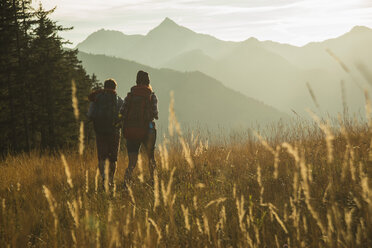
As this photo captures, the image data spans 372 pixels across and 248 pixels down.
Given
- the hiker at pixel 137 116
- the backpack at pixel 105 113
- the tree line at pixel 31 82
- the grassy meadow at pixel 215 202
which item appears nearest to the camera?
the grassy meadow at pixel 215 202

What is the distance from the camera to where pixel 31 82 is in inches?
894

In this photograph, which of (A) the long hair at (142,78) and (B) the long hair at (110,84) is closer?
(A) the long hair at (142,78)

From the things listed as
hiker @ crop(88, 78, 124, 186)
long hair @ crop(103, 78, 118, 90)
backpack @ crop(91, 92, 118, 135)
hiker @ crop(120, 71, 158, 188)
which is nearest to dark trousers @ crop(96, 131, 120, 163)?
hiker @ crop(88, 78, 124, 186)

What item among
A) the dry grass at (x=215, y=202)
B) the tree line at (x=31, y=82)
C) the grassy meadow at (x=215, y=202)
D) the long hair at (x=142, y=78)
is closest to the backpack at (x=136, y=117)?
the long hair at (x=142, y=78)

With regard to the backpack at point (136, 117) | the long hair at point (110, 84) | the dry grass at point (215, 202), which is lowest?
the dry grass at point (215, 202)

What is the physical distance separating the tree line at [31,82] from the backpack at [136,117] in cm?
1510

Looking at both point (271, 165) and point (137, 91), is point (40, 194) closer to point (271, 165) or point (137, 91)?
point (137, 91)

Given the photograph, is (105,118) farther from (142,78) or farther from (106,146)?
(142,78)

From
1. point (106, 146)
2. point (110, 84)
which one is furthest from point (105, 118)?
point (110, 84)

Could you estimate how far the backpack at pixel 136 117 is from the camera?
18.4ft

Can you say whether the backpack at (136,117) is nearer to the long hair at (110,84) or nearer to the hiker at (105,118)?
the hiker at (105,118)

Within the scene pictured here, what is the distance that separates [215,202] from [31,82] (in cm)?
2319

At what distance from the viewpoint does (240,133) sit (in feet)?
26.1

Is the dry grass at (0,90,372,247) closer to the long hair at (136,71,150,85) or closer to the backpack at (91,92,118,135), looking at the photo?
the backpack at (91,92,118,135)
